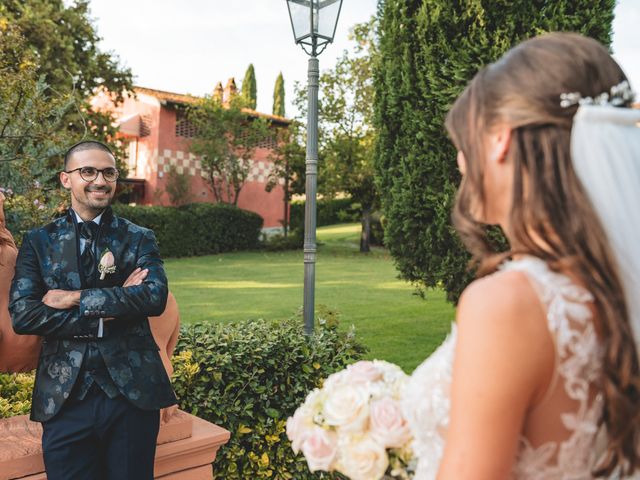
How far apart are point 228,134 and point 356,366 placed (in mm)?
25458

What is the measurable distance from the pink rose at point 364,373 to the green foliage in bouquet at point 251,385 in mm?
2617

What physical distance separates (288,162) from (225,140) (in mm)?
2973

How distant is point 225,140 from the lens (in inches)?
997

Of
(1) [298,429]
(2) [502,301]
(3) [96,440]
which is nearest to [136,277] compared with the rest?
(3) [96,440]

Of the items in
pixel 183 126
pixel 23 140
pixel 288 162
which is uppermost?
pixel 183 126

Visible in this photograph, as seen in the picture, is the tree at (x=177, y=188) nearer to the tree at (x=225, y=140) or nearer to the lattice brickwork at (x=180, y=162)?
the lattice brickwork at (x=180, y=162)

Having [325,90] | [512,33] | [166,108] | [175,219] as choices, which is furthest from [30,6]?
[512,33]

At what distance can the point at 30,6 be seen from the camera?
16.0m

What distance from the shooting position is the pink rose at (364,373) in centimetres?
162

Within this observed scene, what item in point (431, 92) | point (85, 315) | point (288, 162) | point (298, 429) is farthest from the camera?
point (288, 162)

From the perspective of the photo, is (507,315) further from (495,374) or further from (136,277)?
(136,277)

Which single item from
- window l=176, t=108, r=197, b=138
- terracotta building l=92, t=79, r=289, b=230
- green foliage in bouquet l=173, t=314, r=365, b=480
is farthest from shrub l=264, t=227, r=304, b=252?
green foliage in bouquet l=173, t=314, r=365, b=480

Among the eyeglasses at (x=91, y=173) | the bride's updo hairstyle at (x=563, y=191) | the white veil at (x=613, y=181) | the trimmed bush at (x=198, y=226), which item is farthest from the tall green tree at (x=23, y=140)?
the trimmed bush at (x=198, y=226)

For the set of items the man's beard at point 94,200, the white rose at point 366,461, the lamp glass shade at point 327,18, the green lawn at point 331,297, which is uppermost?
the lamp glass shade at point 327,18
